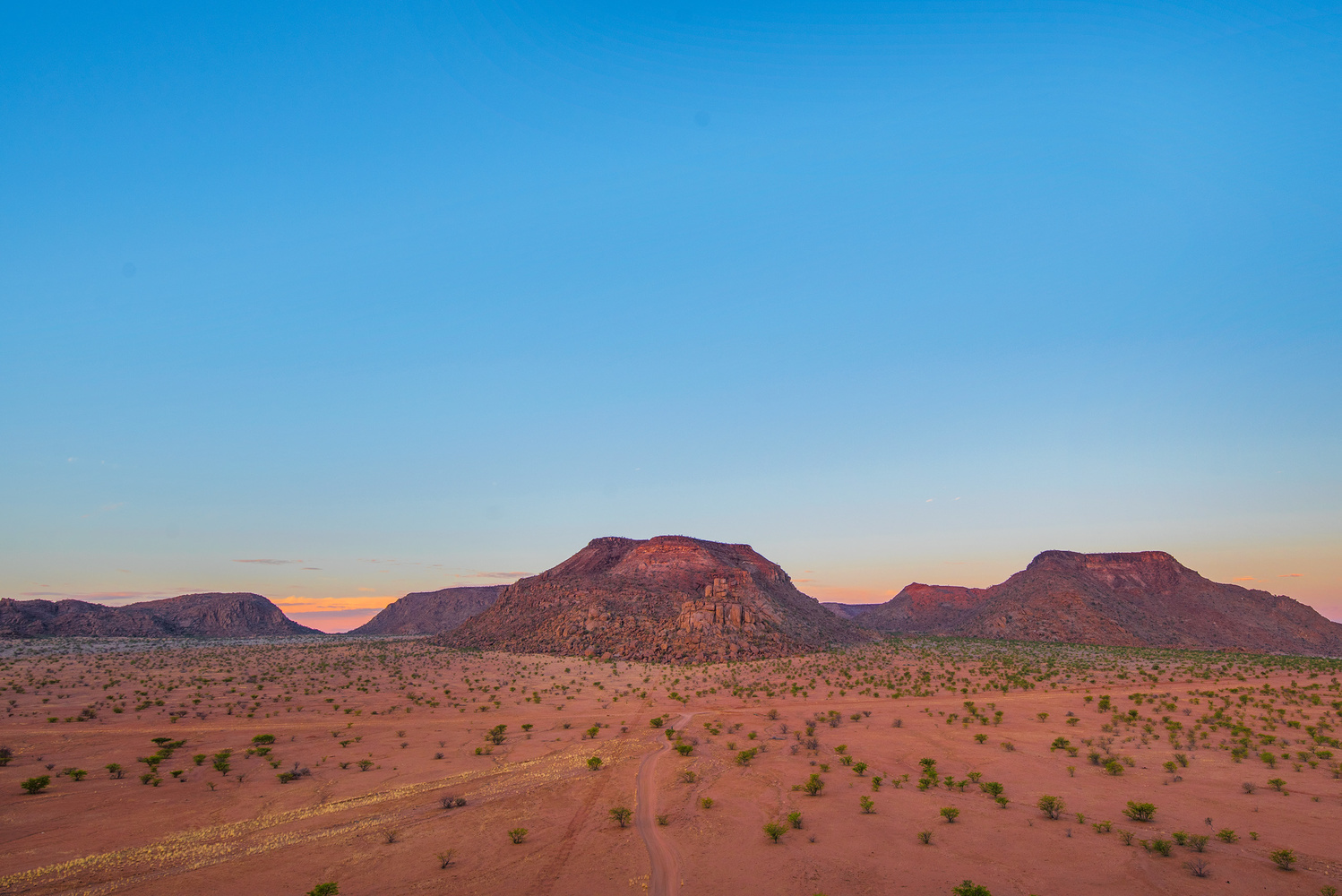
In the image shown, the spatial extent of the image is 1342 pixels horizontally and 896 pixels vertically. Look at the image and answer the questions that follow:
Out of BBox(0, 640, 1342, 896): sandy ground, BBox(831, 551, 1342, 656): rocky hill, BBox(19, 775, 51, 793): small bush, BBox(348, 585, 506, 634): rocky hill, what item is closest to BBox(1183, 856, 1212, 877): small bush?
BBox(0, 640, 1342, 896): sandy ground

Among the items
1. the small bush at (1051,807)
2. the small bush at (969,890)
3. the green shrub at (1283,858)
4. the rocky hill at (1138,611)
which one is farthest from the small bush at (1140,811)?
the rocky hill at (1138,611)

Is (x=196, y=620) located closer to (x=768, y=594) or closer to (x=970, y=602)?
(x=768, y=594)

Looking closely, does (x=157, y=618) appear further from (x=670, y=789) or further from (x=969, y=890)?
(x=969, y=890)

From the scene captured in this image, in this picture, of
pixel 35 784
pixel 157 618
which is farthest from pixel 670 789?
pixel 157 618

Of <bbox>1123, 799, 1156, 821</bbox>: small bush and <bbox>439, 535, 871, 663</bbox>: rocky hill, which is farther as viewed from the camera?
<bbox>439, 535, 871, 663</bbox>: rocky hill

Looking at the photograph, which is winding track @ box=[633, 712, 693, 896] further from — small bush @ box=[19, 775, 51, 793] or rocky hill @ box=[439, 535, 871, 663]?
rocky hill @ box=[439, 535, 871, 663]

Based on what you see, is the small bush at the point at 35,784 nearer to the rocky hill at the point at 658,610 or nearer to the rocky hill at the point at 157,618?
the rocky hill at the point at 658,610

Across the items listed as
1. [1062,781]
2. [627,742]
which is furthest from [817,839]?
[627,742]
